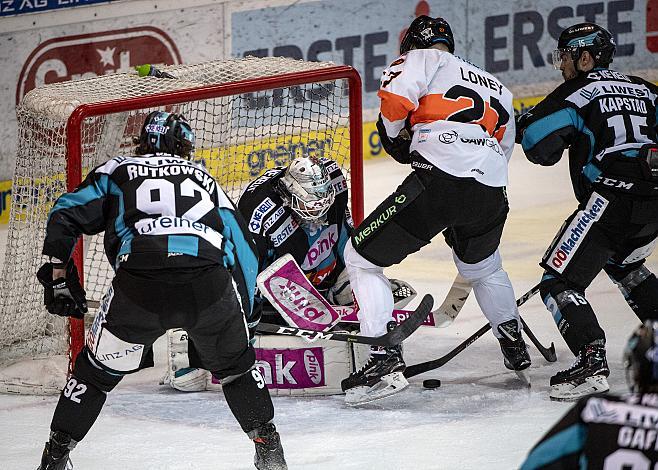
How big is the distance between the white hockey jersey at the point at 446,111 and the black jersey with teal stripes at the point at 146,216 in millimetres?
1054

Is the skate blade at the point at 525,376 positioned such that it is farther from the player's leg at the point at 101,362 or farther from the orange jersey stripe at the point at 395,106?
the player's leg at the point at 101,362

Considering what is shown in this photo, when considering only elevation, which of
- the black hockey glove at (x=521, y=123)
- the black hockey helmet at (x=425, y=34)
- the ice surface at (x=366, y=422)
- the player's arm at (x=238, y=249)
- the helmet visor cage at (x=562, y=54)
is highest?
the black hockey helmet at (x=425, y=34)

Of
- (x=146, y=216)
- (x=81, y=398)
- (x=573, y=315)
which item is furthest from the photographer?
(x=573, y=315)

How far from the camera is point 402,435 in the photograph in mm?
4277

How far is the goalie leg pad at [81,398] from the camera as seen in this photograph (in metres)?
3.60

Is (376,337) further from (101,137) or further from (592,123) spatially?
(101,137)

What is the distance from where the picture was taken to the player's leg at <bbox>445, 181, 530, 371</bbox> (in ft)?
14.7

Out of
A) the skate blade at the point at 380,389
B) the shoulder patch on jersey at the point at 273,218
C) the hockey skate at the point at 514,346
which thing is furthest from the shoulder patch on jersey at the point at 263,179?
the hockey skate at the point at 514,346

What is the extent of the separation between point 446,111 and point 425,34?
0.30 m

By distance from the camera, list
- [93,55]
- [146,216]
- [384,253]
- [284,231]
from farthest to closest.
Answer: [93,55] < [284,231] < [384,253] < [146,216]

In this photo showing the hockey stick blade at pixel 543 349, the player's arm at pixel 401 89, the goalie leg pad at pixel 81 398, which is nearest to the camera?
the goalie leg pad at pixel 81 398

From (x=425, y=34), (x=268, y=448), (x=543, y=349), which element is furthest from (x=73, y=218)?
(x=543, y=349)

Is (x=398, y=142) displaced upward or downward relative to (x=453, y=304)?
upward

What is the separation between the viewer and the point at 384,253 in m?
4.50
